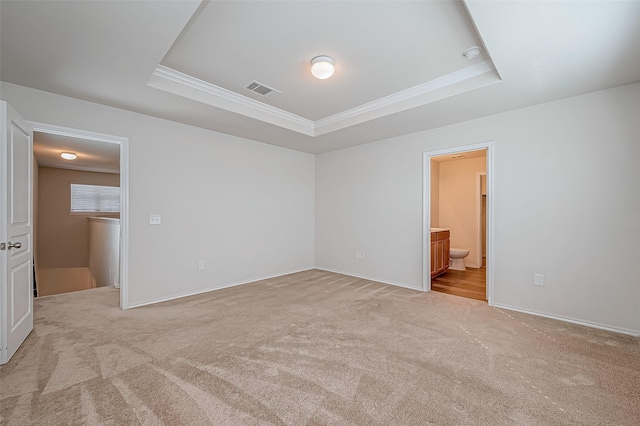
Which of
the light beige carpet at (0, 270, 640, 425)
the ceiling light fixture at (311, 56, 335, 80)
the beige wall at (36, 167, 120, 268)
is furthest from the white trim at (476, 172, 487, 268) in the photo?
the beige wall at (36, 167, 120, 268)

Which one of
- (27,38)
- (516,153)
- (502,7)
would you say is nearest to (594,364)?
(516,153)

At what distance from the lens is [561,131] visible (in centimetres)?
310

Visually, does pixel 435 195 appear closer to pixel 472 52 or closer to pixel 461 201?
pixel 461 201

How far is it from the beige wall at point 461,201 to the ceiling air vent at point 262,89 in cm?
477

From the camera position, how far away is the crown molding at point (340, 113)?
280 centimetres

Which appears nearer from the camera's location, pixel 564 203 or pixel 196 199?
pixel 564 203

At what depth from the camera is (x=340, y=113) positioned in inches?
Result: 158

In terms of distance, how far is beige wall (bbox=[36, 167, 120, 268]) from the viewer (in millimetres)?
6746

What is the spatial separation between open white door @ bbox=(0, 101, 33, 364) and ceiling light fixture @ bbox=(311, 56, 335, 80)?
2557 millimetres

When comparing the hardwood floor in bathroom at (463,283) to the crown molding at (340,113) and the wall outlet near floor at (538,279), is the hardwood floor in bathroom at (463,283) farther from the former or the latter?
the crown molding at (340,113)

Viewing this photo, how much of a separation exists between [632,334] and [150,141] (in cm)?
577

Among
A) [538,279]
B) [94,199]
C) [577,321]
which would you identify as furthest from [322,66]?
[94,199]

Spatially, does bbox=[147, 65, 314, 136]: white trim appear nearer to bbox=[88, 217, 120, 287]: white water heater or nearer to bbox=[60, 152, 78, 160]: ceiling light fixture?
bbox=[88, 217, 120, 287]: white water heater

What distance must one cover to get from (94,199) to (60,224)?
96cm
